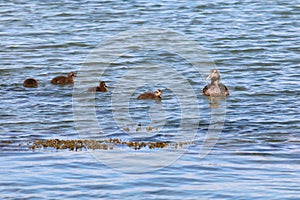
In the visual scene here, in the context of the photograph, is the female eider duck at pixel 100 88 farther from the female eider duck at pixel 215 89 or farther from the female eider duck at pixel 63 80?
the female eider duck at pixel 215 89

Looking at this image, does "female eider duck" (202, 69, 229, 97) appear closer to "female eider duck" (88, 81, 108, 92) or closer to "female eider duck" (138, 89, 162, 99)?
"female eider duck" (138, 89, 162, 99)

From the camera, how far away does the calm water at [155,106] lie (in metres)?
10.6

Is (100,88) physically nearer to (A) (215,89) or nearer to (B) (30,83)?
(B) (30,83)

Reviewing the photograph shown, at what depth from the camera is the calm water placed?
1055cm

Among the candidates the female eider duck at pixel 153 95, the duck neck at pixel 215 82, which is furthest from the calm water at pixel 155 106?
the duck neck at pixel 215 82

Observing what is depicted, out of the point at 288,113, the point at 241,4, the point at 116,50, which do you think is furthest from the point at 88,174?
the point at 241,4

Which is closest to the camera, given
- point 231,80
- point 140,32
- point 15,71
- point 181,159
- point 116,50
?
point 181,159

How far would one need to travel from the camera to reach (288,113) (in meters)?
14.7

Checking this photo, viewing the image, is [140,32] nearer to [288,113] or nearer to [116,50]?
[116,50]

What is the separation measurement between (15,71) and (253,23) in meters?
8.98

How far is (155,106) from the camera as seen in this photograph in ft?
50.4

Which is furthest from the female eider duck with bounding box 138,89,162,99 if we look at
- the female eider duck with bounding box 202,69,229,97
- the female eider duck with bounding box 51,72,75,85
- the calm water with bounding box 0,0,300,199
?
the female eider duck with bounding box 51,72,75,85

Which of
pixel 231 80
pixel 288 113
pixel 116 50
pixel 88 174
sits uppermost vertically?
pixel 116 50

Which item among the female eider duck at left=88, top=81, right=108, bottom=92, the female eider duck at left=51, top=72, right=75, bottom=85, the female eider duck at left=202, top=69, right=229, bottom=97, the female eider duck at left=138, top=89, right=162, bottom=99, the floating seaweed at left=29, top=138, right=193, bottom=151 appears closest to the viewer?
the floating seaweed at left=29, top=138, right=193, bottom=151
